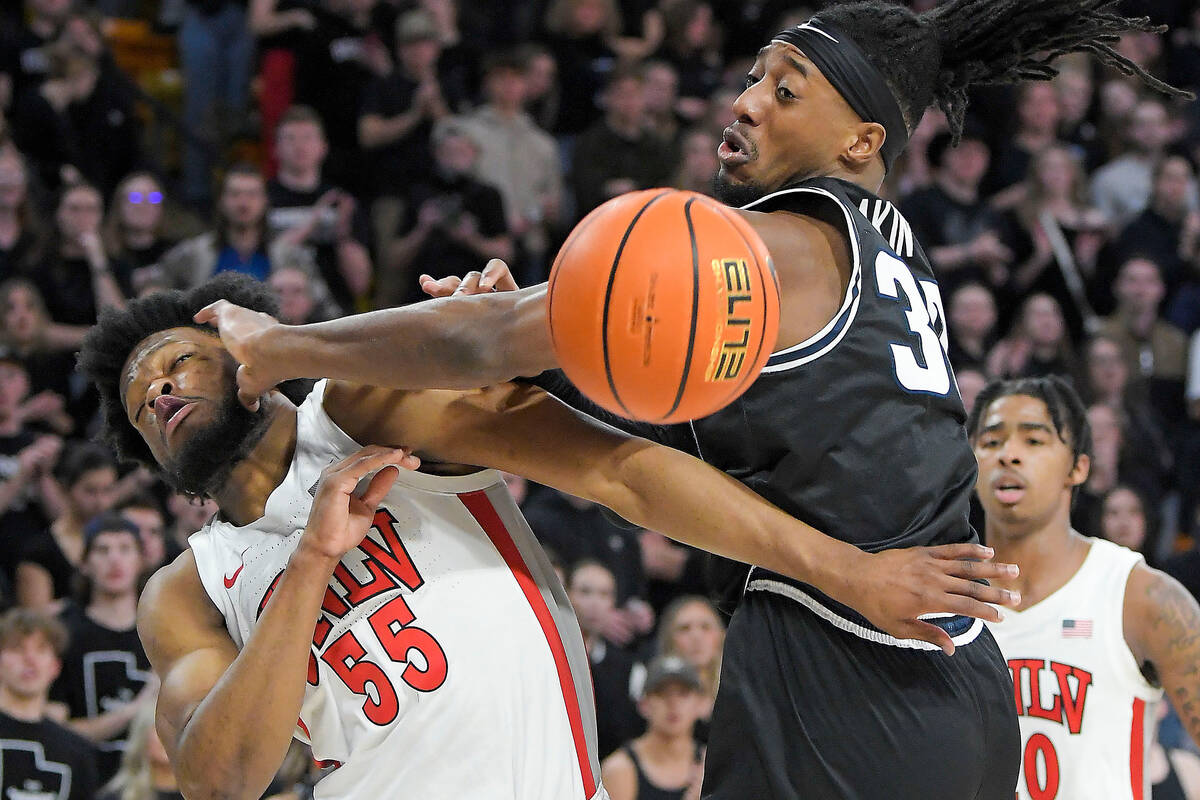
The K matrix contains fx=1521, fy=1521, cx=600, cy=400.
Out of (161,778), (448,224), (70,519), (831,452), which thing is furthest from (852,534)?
(448,224)

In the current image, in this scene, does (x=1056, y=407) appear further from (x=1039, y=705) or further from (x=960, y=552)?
(x=960, y=552)

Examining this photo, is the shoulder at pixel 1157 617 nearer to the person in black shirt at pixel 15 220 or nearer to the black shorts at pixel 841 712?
the black shorts at pixel 841 712

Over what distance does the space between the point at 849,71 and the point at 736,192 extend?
341 mm

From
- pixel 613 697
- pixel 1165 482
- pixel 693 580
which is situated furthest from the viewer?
pixel 1165 482

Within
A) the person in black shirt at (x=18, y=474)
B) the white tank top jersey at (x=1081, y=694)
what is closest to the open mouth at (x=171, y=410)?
the white tank top jersey at (x=1081, y=694)

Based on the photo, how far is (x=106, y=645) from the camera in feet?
21.9

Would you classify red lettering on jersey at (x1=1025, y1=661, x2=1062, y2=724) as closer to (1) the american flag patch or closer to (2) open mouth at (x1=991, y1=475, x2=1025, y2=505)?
(1) the american flag patch

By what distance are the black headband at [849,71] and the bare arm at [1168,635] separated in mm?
1739

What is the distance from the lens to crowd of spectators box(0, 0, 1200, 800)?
23.8 ft

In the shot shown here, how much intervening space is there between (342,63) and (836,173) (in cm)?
697

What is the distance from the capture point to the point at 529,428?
3186 mm

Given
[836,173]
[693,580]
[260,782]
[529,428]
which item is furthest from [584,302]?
[693,580]

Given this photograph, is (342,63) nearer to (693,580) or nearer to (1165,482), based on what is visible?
(693,580)

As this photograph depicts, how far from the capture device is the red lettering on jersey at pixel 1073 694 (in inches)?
165
